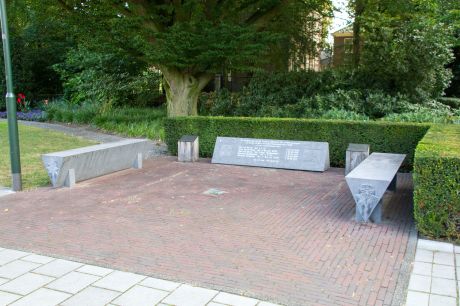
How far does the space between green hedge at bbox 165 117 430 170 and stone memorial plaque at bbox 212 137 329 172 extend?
374 mm

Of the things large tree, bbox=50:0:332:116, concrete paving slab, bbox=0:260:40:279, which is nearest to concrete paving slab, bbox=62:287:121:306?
concrete paving slab, bbox=0:260:40:279

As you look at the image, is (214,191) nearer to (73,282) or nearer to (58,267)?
(58,267)

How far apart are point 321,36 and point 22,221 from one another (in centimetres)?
1733

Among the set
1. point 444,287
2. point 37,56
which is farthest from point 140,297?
point 37,56

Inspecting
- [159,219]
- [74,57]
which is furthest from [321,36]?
[159,219]

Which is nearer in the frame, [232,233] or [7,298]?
[7,298]

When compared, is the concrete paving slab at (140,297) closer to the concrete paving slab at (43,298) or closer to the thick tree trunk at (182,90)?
the concrete paving slab at (43,298)

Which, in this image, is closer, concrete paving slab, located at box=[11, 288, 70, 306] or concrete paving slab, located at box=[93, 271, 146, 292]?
concrete paving slab, located at box=[11, 288, 70, 306]

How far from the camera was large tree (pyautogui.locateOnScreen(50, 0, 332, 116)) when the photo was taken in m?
12.4

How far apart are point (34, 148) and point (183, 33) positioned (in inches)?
199

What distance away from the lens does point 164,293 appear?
151 inches

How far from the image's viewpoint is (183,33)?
1216 centimetres

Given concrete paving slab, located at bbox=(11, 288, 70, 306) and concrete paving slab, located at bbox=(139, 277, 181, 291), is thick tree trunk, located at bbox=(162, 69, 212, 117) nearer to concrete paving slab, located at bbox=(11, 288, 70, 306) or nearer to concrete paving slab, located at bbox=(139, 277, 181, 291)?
concrete paving slab, located at bbox=(139, 277, 181, 291)

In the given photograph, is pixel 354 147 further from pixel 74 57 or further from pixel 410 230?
pixel 74 57
